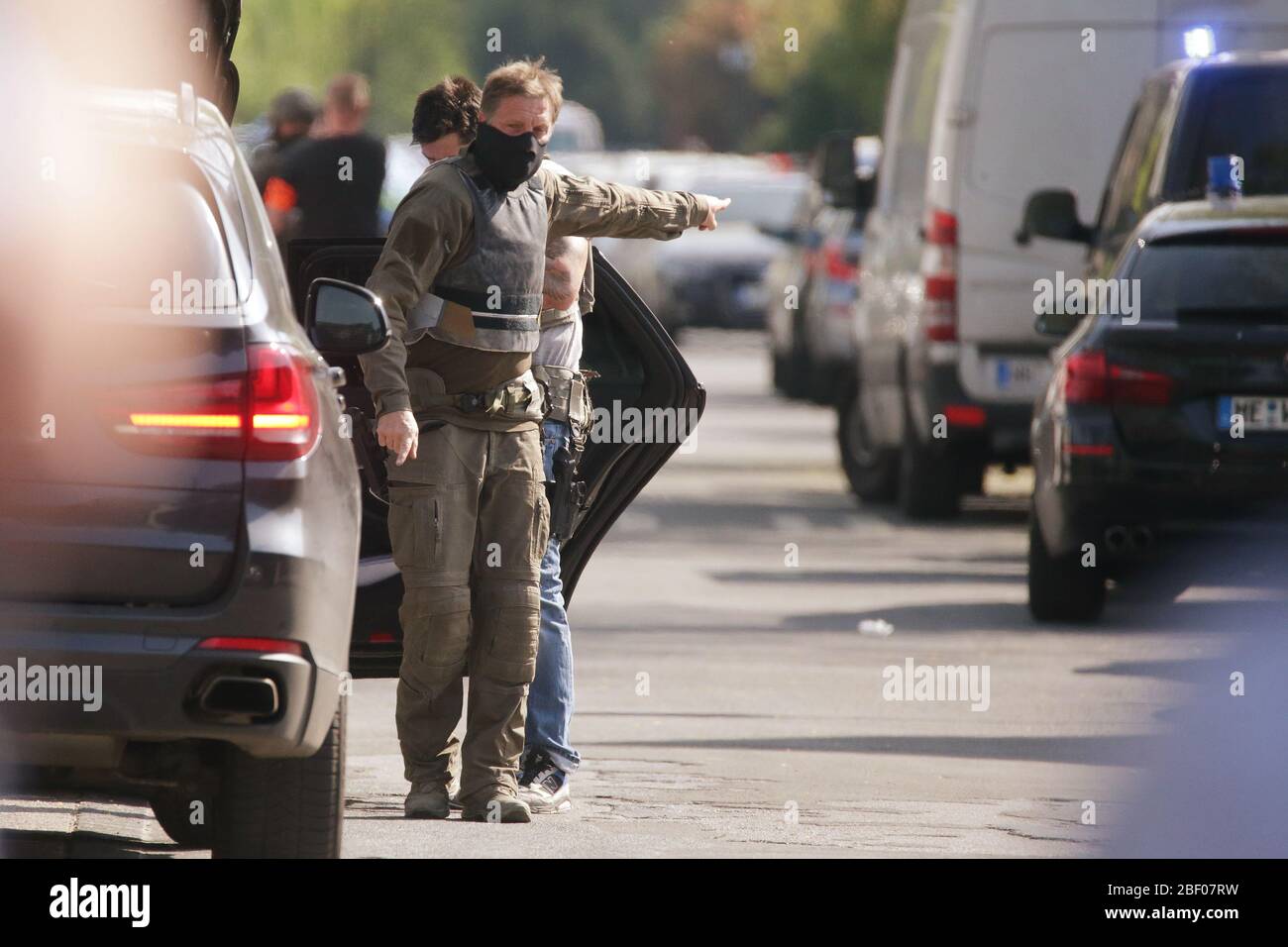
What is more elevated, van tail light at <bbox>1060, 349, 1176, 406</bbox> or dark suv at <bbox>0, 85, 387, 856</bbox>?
dark suv at <bbox>0, 85, 387, 856</bbox>

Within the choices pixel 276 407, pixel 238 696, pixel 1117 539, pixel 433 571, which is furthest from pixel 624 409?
pixel 1117 539

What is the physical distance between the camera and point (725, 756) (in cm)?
889

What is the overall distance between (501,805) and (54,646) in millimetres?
2095

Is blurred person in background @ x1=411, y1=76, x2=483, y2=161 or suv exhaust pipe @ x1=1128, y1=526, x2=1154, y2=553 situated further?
suv exhaust pipe @ x1=1128, y1=526, x2=1154, y2=553

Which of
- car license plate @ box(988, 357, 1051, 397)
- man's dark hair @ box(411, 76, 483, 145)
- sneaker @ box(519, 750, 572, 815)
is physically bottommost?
car license plate @ box(988, 357, 1051, 397)

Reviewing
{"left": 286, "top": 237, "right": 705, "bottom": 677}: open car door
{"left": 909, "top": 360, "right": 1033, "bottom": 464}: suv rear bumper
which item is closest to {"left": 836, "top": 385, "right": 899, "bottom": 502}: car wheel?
{"left": 909, "top": 360, "right": 1033, "bottom": 464}: suv rear bumper

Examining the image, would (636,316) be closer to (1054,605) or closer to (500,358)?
(500,358)

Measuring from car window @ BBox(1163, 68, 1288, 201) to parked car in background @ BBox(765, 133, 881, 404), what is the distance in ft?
15.4

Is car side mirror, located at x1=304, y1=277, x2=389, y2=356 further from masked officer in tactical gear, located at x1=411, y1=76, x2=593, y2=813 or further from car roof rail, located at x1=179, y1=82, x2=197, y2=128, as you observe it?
masked officer in tactical gear, located at x1=411, y1=76, x2=593, y2=813

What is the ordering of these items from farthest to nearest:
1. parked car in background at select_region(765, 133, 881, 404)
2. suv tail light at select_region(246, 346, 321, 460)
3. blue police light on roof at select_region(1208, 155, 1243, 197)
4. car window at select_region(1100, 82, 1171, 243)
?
parked car in background at select_region(765, 133, 881, 404) < car window at select_region(1100, 82, 1171, 243) < blue police light on roof at select_region(1208, 155, 1243, 197) < suv tail light at select_region(246, 346, 321, 460)

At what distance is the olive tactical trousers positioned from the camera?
7.24 metres

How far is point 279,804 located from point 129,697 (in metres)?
0.61

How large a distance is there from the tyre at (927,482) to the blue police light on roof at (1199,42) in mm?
2553
